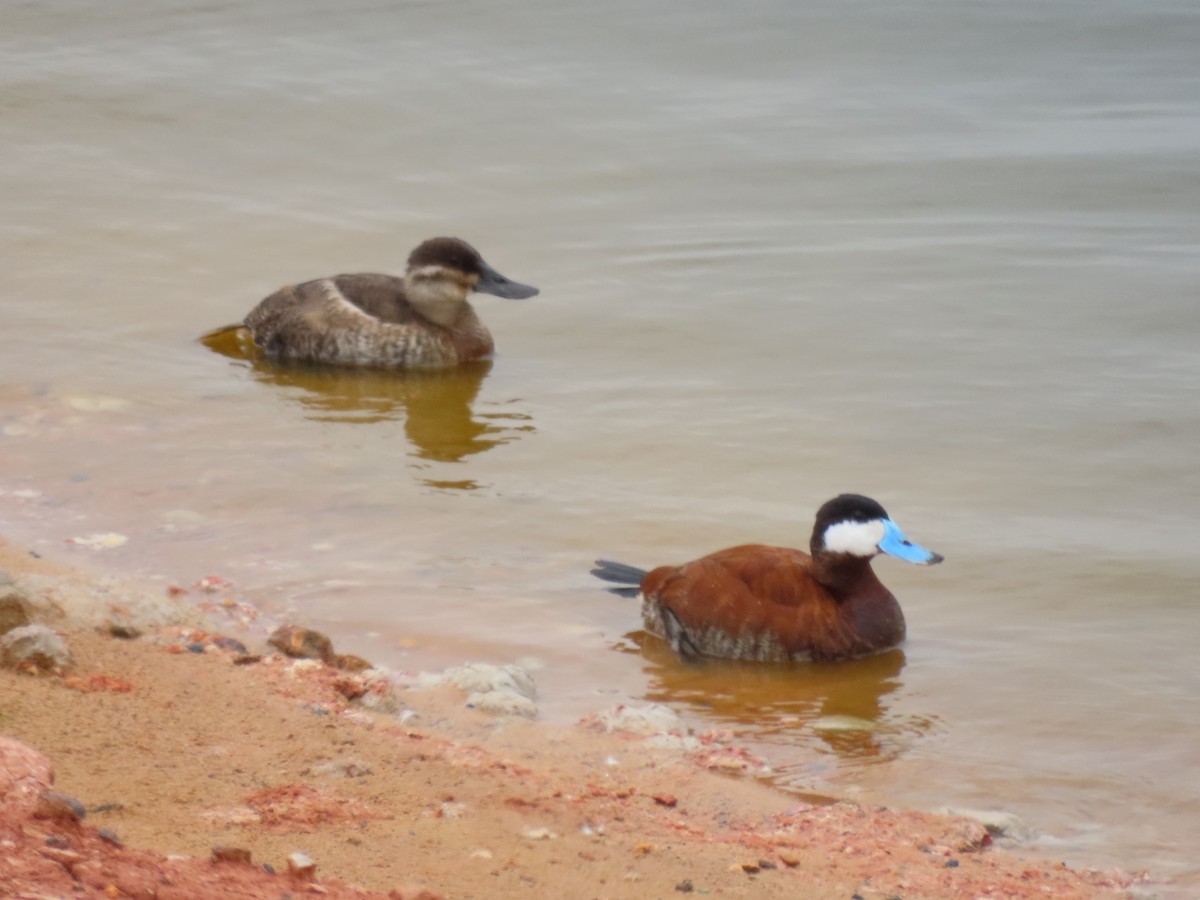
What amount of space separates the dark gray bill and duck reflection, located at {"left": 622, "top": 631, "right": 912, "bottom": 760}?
4.82 meters

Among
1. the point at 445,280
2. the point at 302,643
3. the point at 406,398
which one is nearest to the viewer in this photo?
the point at 302,643

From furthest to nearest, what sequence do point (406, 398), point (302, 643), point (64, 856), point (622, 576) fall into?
point (406, 398) → point (622, 576) → point (302, 643) → point (64, 856)

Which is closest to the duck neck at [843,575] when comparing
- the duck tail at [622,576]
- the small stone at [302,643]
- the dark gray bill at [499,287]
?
the duck tail at [622,576]

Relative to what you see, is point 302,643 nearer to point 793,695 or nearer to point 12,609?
point 12,609

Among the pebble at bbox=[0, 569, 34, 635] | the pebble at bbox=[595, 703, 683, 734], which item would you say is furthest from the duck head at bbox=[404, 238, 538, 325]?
the pebble at bbox=[0, 569, 34, 635]

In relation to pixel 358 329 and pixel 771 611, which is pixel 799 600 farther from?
pixel 358 329

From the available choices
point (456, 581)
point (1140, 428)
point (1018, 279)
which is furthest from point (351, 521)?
point (1018, 279)

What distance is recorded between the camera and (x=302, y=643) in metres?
6.50

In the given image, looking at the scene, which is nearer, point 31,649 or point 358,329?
point 31,649

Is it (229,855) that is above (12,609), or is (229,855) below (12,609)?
below

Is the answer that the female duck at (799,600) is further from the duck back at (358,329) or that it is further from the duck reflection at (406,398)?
the duck back at (358,329)

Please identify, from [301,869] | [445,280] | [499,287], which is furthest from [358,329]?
[301,869]

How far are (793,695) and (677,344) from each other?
16.5 feet

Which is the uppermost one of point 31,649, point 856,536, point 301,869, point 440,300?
point 440,300
